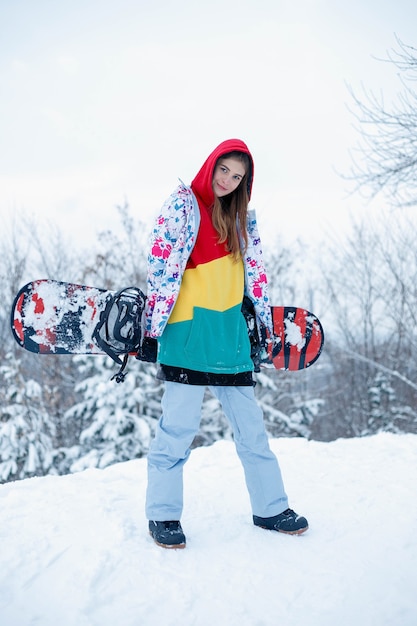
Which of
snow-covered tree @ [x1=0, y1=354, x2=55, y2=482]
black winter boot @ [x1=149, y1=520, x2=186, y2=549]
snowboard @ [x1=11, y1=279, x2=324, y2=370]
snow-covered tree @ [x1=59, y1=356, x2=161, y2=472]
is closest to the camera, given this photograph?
black winter boot @ [x1=149, y1=520, x2=186, y2=549]

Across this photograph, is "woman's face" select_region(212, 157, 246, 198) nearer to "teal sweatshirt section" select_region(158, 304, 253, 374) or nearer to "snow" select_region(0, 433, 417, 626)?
"teal sweatshirt section" select_region(158, 304, 253, 374)

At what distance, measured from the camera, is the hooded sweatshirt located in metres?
1.98

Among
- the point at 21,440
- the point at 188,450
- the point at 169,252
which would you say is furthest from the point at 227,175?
the point at 21,440

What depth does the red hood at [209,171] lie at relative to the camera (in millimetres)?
2088

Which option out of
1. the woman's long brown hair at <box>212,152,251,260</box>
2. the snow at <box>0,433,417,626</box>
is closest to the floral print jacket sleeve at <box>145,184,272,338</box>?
the woman's long brown hair at <box>212,152,251,260</box>

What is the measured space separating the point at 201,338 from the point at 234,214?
0.65 metres

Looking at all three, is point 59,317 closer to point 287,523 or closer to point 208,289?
point 208,289

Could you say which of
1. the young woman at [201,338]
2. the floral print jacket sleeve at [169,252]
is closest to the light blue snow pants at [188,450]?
the young woman at [201,338]

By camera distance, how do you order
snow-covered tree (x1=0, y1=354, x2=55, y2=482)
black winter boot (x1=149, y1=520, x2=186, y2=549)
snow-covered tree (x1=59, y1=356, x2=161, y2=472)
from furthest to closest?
snow-covered tree (x1=0, y1=354, x2=55, y2=482) → snow-covered tree (x1=59, y1=356, x2=161, y2=472) → black winter boot (x1=149, y1=520, x2=186, y2=549)

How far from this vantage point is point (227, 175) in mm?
2125

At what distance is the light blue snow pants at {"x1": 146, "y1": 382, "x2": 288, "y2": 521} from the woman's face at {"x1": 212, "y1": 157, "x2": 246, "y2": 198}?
3.05ft

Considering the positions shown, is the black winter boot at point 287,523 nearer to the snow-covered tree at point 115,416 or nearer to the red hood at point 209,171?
the red hood at point 209,171

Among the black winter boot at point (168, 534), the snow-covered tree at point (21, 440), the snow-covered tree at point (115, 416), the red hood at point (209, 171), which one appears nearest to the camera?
the black winter boot at point (168, 534)

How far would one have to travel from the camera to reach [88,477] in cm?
277
